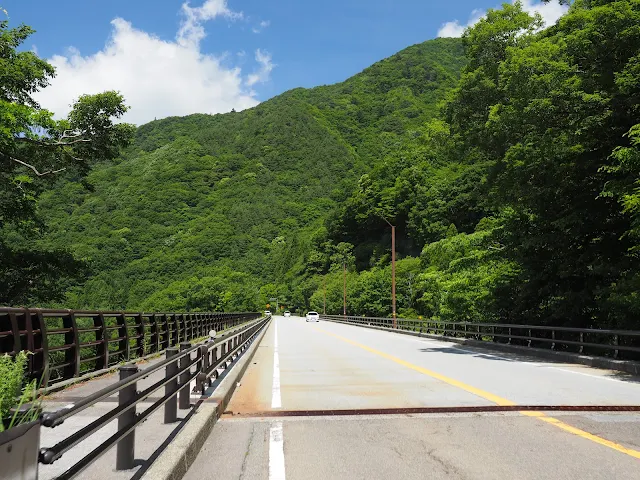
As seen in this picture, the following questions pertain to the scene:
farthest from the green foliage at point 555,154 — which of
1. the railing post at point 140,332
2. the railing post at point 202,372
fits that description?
the railing post at point 140,332

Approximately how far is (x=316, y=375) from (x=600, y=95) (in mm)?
A: 10849

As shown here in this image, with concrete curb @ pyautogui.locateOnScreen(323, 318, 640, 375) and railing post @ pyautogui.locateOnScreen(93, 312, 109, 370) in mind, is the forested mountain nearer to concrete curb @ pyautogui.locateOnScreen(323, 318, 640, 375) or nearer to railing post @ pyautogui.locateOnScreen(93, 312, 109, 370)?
concrete curb @ pyautogui.locateOnScreen(323, 318, 640, 375)

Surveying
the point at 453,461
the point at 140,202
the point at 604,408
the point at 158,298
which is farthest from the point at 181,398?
the point at 140,202

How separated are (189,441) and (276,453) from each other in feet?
3.07

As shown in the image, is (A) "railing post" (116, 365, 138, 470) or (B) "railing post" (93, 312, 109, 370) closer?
(A) "railing post" (116, 365, 138, 470)

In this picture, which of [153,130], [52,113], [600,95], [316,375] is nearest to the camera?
[316,375]

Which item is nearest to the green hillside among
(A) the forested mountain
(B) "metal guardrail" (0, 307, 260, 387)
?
(A) the forested mountain

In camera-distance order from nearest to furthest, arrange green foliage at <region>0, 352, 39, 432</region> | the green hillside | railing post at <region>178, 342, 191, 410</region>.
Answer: green foliage at <region>0, 352, 39, 432</region>
railing post at <region>178, 342, 191, 410</region>
the green hillside

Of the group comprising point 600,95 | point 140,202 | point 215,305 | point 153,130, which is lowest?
point 215,305

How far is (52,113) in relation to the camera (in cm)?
2042

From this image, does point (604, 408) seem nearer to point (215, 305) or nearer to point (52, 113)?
point (52, 113)

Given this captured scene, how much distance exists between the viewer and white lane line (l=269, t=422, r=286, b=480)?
525 cm

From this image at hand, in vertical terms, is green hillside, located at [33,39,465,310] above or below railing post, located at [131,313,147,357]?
above

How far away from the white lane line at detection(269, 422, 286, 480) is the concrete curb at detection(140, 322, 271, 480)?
763 millimetres
